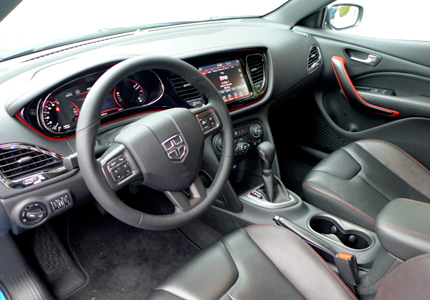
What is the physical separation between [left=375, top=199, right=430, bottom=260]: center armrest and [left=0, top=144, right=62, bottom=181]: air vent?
3.15ft

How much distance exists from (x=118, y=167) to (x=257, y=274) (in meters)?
0.51

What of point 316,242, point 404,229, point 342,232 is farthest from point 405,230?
point 342,232

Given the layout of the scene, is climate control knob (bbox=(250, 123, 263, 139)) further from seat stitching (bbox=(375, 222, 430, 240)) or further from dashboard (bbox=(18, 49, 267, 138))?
seat stitching (bbox=(375, 222, 430, 240))

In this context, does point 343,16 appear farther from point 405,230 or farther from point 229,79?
point 405,230

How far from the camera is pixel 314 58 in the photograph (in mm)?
1989

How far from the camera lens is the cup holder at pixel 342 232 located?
1318 mm

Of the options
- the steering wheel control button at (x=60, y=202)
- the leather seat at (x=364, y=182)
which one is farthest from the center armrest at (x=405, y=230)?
the steering wheel control button at (x=60, y=202)

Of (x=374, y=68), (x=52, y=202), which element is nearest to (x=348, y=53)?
(x=374, y=68)

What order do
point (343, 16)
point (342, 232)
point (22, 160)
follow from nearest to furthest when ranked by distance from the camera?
point (22, 160) < point (342, 232) < point (343, 16)

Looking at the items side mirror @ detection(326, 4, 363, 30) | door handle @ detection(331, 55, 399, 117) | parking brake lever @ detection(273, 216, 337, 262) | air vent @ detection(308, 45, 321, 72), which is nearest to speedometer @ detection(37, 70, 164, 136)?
parking brake lever @ detection(273, 216, 337, 262)

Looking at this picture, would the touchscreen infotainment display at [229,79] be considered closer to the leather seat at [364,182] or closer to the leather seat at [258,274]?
the leather seat at [364,182]

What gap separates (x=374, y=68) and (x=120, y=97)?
4.71 ft

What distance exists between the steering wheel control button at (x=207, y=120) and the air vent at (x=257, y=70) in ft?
1.93

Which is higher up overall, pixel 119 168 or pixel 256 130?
pixel 119 168
